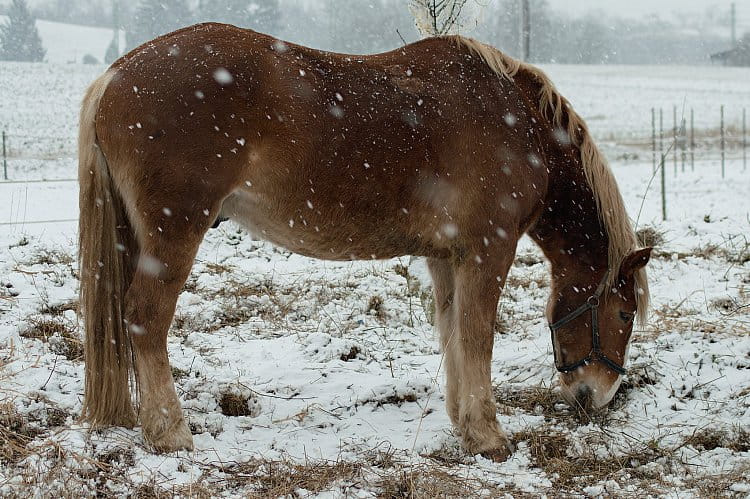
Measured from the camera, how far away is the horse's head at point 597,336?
13.1 feet

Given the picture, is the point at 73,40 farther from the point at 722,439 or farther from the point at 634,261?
the point at 722,439

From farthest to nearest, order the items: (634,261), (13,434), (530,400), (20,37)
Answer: (20,37), (530,400), (634,261), (13,434)

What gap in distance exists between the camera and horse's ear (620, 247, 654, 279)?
12.4 feet

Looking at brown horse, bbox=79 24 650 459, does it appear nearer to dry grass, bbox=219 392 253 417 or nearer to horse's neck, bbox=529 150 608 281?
horse's neck, bbox=529 150 608 281

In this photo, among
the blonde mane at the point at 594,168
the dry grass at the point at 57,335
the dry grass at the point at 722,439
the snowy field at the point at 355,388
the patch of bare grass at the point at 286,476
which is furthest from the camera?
the dry grass at the point at 57,335

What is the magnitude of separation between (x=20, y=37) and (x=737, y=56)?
49695mm

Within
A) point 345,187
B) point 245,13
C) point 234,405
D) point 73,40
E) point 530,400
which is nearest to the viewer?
point 345,187

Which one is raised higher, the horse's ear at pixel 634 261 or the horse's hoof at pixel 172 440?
the horse's ear at pixel 634 261

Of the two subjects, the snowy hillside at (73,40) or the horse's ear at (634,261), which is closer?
the horse's ear at (634,261)

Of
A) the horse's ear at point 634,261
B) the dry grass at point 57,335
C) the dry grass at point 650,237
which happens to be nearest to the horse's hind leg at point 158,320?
the dry grass at point 57,335

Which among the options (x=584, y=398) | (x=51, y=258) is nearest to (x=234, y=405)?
(x=584, y=398)

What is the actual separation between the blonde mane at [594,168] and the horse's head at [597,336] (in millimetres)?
56

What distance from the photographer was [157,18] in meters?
21.3

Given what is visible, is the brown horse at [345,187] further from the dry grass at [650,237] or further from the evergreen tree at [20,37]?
the evergreen tree at [20,37]
